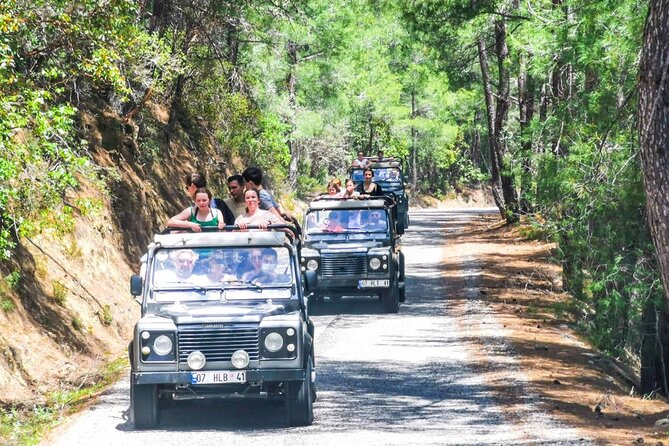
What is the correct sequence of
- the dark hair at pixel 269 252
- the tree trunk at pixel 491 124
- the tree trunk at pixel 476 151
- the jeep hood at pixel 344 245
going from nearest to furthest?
the dark hair at pixel 269 252
the jeep hood at pixel 344 245
the tree trunk at pixel 491 124
the tree trunk at pixel 476 151

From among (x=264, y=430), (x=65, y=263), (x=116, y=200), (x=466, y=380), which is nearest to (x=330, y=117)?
(x=116, y=200)

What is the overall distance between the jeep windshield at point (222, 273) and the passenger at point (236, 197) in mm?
2565

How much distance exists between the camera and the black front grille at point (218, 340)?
1054 centimetres

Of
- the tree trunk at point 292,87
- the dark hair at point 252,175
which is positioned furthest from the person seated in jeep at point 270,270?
the tree trunk at point 292,87

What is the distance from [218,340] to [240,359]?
0.27m

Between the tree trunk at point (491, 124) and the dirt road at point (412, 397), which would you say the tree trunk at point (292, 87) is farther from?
the dirt road at point (412, 397)

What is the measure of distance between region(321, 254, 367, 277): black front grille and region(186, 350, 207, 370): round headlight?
357 inches

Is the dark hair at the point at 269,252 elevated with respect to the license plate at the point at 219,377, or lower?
elevated

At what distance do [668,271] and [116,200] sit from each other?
15.8 m

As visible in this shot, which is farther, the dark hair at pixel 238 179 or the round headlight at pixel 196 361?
the dark hair at pixel 238 179

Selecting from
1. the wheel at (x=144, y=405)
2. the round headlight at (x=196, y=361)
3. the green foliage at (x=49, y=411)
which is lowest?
the green foliage at (x=49, y=411)

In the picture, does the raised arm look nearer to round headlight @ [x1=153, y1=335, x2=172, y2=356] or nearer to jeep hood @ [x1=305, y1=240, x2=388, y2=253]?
round headlight @ [x1=153, y1=335, x2=172, y2=356]

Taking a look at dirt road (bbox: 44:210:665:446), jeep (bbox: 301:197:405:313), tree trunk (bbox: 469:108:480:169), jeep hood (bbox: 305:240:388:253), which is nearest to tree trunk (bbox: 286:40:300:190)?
dirt road (bbox: 44:210:665:446)

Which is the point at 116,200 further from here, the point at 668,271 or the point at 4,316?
the point at 668,271
